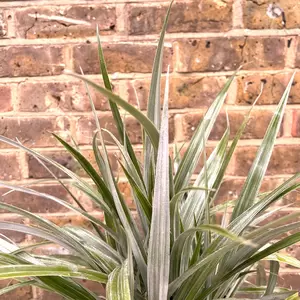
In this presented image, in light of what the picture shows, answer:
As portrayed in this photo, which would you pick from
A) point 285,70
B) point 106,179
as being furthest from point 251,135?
point 106,179

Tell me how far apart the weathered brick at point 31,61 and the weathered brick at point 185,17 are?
23 cm

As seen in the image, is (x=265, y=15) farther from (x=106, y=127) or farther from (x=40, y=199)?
(x=40, y=199)

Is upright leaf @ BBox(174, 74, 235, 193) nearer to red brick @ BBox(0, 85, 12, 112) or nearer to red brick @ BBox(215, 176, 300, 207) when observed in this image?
red brick @ BBox(215, 176, 300, 207)

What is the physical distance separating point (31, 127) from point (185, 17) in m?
0.54

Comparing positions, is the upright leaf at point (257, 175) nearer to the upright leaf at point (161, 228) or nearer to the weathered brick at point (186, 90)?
the upright leaf at point (161, 228)

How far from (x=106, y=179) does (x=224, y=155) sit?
0.25 metres

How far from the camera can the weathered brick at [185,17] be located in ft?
3.80

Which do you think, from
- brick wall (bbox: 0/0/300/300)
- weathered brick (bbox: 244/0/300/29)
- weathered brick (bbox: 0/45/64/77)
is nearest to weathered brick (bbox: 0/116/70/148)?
brick wall (bbox: 0/0/300/300)

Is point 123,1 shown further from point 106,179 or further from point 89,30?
point 106,179

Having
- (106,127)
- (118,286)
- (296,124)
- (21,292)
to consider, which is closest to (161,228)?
(118,286)

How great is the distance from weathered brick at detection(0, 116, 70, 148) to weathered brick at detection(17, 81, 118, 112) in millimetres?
30

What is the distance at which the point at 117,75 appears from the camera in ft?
3.93

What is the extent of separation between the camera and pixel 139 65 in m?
1.19

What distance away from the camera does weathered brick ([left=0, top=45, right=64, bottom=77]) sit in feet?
3.88
